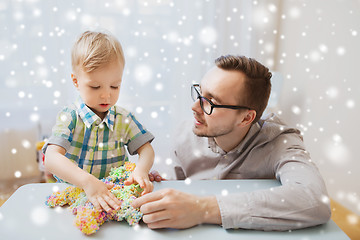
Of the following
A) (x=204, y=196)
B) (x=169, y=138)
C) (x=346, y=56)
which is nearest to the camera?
(x=204, y=196)

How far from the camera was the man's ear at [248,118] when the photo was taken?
4.53 ft

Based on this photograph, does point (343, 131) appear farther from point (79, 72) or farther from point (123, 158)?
point (79, 72)

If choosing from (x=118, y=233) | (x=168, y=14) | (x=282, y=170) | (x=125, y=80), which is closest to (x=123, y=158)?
(x=118, y=233)

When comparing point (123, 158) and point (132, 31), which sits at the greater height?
point (132, 31)

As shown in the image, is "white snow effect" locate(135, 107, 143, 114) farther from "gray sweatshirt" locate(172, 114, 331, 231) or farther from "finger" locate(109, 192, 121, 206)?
"finger" locate(109, 192, 121, 206)

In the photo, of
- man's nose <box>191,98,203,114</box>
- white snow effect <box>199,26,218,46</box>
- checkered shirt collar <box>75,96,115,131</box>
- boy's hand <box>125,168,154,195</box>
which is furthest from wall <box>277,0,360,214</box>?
checkered shirt collar <box>75,96,115,131</box>

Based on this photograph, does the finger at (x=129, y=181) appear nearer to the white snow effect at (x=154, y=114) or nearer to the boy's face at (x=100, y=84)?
the boy's face at (x=100, y=84)

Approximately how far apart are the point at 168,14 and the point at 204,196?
A: 6.71 ft

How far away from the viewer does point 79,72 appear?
A: 3.85 ft

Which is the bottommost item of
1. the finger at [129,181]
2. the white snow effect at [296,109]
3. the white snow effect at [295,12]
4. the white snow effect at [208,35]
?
the white snow effect at [296,109]

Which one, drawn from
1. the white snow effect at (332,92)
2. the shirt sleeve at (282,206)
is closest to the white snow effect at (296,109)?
the white snow effect at (332,92)

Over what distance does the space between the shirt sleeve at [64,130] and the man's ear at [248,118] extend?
2.37 ft

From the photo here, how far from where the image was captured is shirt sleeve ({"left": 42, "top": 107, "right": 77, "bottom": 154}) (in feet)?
3.77

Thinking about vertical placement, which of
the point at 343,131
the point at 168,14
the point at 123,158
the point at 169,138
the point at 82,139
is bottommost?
the point at 169,138
